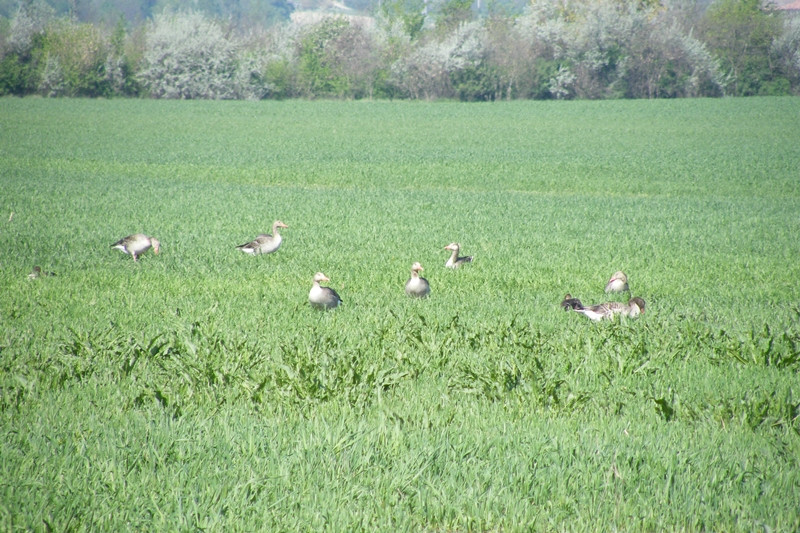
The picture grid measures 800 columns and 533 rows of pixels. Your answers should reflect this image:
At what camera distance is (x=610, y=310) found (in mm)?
8484

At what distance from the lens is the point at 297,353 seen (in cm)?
675

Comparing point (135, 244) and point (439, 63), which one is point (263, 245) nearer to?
point (135, 244)

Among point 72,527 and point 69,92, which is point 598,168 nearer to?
point 72,527

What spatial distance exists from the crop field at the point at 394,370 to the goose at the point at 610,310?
14 centimetres

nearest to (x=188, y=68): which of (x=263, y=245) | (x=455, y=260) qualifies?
(x=263, y=245)

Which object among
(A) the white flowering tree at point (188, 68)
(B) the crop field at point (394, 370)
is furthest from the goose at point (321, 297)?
(A) the white flowering tree at point (188, 68)

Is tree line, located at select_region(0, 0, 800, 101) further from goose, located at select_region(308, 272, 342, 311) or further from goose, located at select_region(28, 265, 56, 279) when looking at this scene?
goose, located at select_region(308, 272, 342, 311)

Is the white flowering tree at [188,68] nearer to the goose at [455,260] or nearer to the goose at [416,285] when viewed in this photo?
the goose at [455,260]

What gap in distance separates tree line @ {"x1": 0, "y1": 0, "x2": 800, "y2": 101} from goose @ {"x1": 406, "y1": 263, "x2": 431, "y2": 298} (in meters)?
66.9

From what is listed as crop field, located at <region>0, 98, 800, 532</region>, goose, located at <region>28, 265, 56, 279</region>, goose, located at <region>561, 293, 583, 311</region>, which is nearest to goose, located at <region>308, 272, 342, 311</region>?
crop field, located at <region>0, 98, 800, 532</region>

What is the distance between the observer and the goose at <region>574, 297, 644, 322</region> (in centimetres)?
841

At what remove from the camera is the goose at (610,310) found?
27.6ft

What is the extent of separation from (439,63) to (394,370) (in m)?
74.2

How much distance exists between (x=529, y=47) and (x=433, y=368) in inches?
2935
